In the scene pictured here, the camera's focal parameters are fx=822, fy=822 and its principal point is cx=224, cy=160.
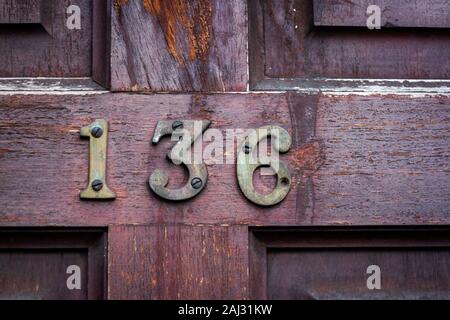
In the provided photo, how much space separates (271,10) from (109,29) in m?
0.23

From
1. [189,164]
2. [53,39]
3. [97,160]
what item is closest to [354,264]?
[189,164]

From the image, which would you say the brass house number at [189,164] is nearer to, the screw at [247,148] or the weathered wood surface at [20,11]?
the screw at [247,148]

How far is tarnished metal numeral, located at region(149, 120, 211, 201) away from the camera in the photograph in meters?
1.08

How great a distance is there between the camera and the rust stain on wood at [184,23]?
1.12 meters

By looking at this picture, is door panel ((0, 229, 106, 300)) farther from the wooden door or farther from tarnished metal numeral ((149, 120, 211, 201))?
tarnished metal numeral ((149, 120, 211, 201))

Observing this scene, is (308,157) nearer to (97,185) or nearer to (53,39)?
(97,185)

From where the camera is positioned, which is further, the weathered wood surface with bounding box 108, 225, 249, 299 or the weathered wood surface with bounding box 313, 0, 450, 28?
the weathered wood surface with bounding box 313, 0, 450, 28

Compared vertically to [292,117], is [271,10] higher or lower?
higher

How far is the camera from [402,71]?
117 centimetres

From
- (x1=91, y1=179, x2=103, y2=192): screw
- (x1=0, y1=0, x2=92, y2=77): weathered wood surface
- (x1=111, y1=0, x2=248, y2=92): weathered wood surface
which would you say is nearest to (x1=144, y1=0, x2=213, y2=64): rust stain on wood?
(x1=111, y1=0, x2=248, y2=92): weathered wood surface

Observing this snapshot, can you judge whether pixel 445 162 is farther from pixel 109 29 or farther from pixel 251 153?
pixel 109 29
